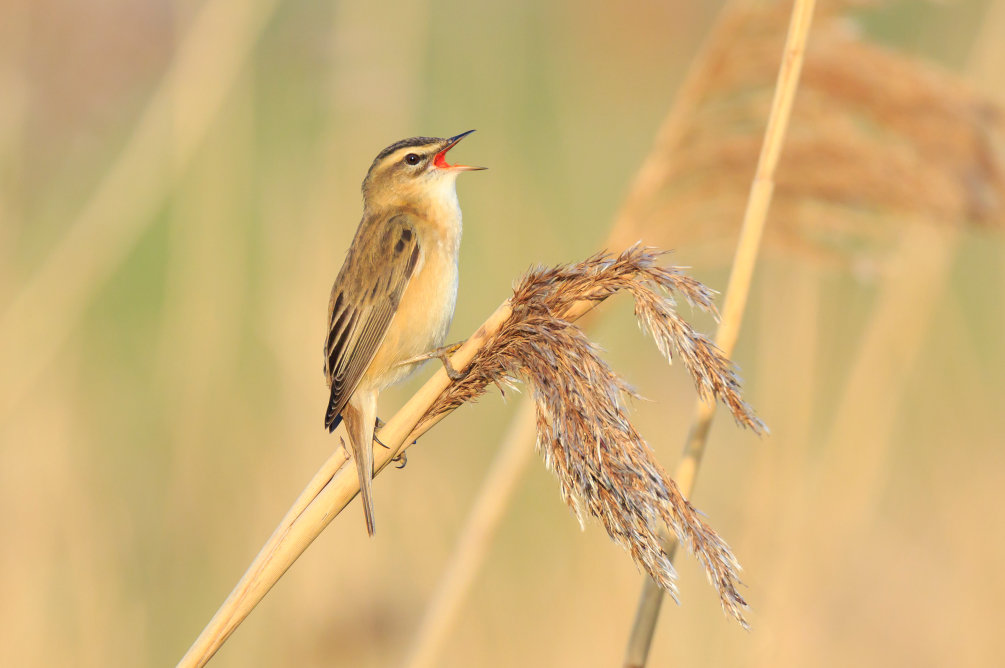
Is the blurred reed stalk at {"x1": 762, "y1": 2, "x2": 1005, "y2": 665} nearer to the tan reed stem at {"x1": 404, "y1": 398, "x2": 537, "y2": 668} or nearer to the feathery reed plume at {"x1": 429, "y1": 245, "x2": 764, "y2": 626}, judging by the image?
the tan reed stem at {"x1": 404, "y1": 398, "x2": 537, "y2": 668}

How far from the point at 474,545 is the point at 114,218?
1.81m

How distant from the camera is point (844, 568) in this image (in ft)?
13.5

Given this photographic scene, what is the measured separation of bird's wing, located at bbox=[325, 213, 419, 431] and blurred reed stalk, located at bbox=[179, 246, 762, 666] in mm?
730

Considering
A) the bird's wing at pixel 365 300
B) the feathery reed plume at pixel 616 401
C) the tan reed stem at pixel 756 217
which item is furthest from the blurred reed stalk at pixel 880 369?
the feathery reed plume at pixel 616 401

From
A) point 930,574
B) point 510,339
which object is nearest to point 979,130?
point 510,339

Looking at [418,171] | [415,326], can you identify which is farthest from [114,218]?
[415,326]

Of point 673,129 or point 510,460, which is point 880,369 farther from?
point 510,460

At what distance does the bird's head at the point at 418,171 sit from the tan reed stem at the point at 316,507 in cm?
126

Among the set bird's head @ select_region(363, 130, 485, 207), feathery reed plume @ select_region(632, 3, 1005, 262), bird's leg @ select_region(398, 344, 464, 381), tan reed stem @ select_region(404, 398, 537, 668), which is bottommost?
tan reed stem @ select_region(404, 398, 537, 668)

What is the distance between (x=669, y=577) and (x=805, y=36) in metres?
1.12

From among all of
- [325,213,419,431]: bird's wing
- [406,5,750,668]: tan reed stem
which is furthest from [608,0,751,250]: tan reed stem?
[325,213,419,431]: bird's wing

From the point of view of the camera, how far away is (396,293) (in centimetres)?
261

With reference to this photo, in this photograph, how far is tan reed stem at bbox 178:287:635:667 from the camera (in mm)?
1545

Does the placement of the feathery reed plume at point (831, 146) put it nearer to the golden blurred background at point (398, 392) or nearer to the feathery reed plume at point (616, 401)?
the golden blurred background at point (398, 392)
